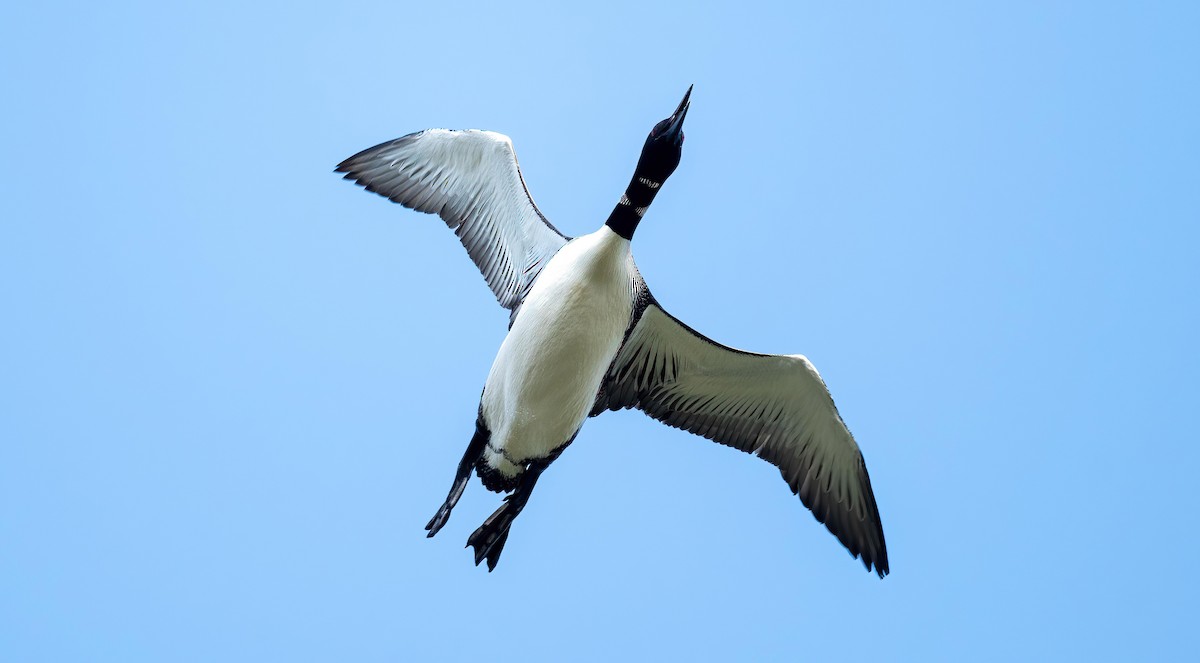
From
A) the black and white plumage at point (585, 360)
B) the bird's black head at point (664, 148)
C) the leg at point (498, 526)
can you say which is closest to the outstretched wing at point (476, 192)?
the black and white plumage at point (585, 360)

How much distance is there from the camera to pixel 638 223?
8242mm

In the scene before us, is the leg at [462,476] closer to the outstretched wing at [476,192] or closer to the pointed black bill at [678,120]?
the outstretched wing at [476,192]

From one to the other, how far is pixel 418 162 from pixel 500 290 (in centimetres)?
127

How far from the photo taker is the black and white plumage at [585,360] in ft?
26.1

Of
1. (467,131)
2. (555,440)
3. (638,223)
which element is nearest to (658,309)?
(638,223)

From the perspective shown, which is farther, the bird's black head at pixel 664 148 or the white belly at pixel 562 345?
the bird's black head at pixel 664 148

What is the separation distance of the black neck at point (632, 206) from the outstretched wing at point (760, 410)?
89 cm

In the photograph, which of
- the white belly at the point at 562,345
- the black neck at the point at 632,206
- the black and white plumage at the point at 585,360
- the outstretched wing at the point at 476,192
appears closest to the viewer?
the white belly at the point at 562,345

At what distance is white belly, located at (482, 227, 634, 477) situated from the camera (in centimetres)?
786

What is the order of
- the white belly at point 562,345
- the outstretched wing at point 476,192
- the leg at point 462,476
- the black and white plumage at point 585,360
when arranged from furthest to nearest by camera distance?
1. the outstretched wing at point 476,192
2. the leg at point 462,476
3. the black and white plumage at point 585,360
4. the white belly at point 562,345

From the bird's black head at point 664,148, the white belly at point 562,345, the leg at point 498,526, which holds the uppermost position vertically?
the bird's black head at point 664,148

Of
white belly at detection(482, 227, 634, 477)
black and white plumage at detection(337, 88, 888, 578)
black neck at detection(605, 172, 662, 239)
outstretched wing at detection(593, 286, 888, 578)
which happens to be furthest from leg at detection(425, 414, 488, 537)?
black neck at detection(605, 172, 662, 239)

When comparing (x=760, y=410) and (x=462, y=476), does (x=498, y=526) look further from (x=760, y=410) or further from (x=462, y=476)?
(x=760, y=410)

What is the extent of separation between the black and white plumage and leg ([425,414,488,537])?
11mm
